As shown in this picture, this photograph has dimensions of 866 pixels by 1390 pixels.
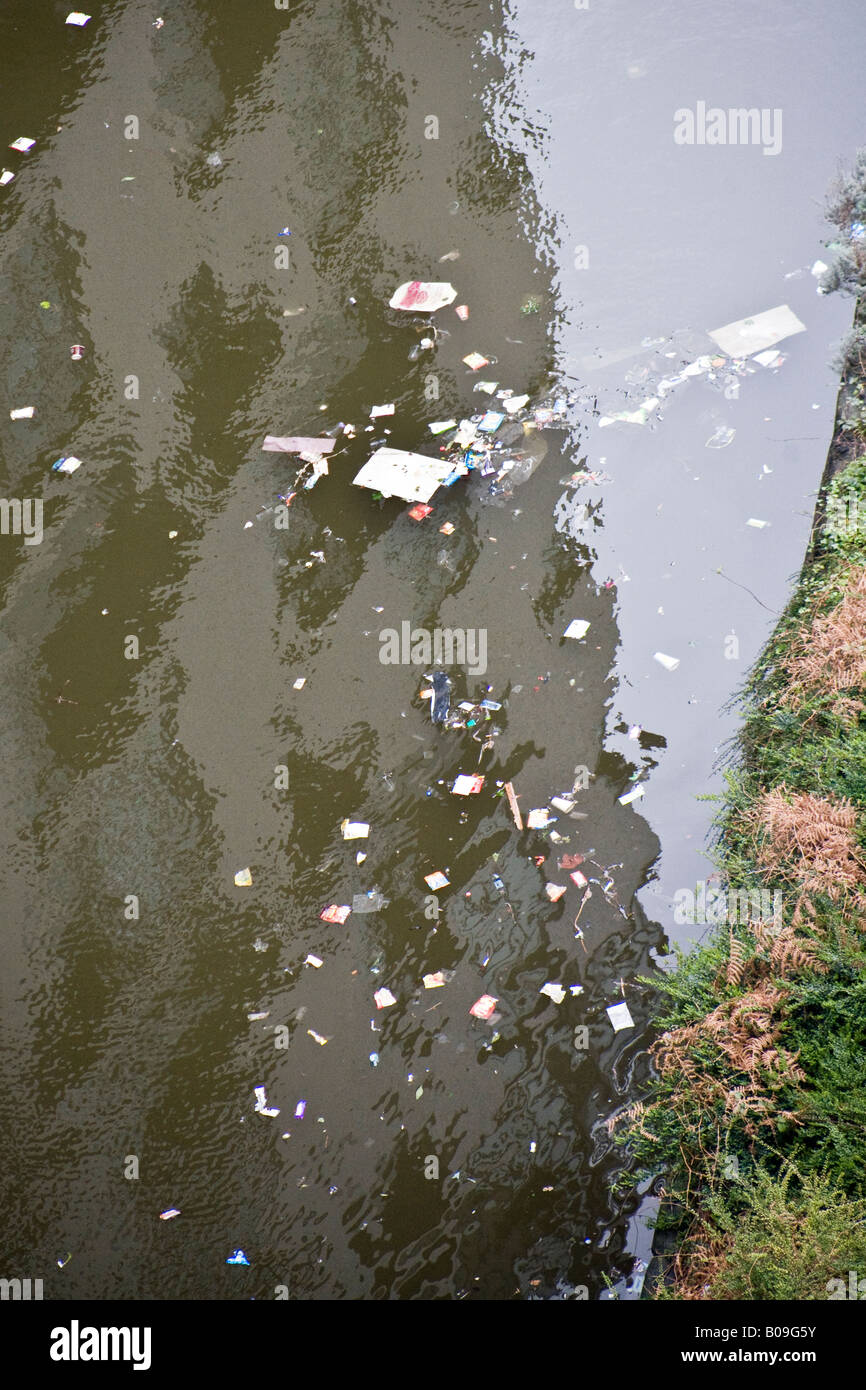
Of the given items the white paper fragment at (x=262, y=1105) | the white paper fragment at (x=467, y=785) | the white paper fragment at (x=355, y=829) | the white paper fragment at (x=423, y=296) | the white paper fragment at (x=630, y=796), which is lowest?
the white paper fragment at (x=262, y=1105)

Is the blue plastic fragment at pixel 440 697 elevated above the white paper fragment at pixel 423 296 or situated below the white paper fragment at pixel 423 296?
below

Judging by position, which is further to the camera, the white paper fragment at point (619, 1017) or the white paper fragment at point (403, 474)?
the white paper fragment at point (403, 474)

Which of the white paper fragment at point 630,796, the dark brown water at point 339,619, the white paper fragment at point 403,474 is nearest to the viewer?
the dark brown water at point 339,619

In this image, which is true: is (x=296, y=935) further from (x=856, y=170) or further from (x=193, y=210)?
(x=856, y=170)

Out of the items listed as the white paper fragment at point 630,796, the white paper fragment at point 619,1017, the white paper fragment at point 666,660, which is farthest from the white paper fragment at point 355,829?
the white paper fragment at point 666,660

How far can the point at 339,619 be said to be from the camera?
5539 millimetres

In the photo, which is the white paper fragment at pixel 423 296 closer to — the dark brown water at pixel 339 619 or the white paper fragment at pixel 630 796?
the dark brown water at pixel 339 619

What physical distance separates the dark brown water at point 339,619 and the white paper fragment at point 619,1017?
1.2 inches

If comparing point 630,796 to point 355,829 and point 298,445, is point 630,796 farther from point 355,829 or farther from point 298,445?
point 298,445

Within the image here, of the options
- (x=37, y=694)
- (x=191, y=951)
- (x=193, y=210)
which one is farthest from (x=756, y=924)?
(x=193, y=210)

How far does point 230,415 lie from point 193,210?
1.74 metres

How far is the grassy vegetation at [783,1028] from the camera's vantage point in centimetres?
350

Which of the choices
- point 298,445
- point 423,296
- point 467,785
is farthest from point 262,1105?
point 423,296

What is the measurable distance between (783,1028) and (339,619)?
2.87 meters
